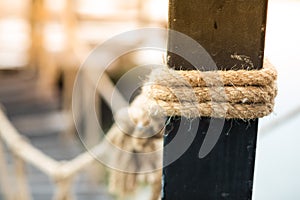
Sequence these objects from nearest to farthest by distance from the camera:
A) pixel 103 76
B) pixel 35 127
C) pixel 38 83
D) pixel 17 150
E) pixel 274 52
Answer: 1. pixel 274 52
2. pixel 17 150
3. pixel 103 76
4. pixel 35 127
5. pixel 38 83

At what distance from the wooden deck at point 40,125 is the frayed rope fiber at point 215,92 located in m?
1.97

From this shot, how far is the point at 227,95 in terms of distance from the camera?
0.47m

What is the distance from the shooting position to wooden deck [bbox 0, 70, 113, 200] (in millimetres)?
2590

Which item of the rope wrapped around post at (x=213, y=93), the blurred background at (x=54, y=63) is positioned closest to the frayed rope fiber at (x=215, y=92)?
the rope wrapped around post at (x=213, y=93)

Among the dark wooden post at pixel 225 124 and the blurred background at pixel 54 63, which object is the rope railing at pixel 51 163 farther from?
the dark wooden post at pixel 225 124

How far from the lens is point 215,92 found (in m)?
0.47

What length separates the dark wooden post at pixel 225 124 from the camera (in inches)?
18.5

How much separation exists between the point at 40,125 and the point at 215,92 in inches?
119

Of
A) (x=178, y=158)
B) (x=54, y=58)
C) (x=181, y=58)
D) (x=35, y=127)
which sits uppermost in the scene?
(x=181, y=58)

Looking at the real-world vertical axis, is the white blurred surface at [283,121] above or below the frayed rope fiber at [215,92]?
below

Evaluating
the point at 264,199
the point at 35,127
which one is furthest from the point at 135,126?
the point at 35,127

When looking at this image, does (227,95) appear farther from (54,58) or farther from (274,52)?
(54,58)

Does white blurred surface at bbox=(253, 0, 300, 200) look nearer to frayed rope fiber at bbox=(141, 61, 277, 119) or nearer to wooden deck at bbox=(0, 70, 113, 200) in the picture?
frayed rope fiber at bbox=(141, 61, 277, 119)

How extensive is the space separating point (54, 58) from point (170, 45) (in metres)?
3.20
